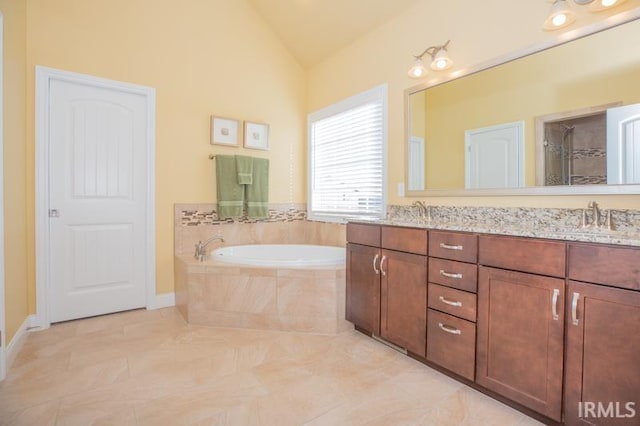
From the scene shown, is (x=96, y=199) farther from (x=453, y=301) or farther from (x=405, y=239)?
(x=453, y=301)

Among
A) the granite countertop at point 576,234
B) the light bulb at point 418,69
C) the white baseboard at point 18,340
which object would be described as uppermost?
the light bulb at point 418,69

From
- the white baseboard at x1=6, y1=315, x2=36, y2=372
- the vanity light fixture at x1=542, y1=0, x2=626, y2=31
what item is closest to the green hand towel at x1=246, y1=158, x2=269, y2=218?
the white baseboard at x1=6, y1=315, x2=36, y2=372

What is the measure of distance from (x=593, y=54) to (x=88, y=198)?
3.59 m

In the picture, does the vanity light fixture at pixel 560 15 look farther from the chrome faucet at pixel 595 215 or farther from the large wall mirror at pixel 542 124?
the chrome faucet at pixel 595 215

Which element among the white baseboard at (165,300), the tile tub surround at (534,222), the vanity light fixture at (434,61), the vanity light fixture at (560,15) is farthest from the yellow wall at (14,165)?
the vanity light fixture at (560,15)

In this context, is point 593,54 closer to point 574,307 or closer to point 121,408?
point 574,307

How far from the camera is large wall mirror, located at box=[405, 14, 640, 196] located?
63.9 inches

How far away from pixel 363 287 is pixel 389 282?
9.7 inches

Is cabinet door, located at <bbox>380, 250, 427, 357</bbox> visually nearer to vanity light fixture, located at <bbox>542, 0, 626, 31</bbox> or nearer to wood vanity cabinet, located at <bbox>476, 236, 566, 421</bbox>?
wood vanity cabinet, located at <bbox>476, 236, 566, 421</bbox>

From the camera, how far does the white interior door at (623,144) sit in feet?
5.15

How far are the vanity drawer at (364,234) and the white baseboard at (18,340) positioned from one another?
224 cm

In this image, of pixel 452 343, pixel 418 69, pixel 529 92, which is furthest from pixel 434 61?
pixel 452 343

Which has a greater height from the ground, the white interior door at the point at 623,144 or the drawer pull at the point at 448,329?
the white interior door at the point at 623,144

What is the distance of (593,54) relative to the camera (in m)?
1.73
